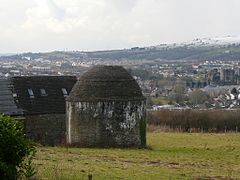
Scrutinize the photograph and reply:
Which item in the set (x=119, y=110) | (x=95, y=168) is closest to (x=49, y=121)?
(x=119, y=110)

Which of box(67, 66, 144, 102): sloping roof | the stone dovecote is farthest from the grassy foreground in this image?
box(67, 66, 144, 102): sloping roof

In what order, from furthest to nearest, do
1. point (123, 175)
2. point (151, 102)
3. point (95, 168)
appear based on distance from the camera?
point (151, 102) < point (95, 168) < point (123, 175)

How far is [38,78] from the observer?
143ft

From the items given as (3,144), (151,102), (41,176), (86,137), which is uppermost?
(3,144)

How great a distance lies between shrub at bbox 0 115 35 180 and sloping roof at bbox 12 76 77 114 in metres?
26.3

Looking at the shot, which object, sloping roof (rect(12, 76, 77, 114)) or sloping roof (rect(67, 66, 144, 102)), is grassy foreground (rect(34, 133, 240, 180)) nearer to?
sloping roof (rect(67, 66, 144, 102))

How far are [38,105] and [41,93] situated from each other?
1.80 m

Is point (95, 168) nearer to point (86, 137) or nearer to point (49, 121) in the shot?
point (86, 137)

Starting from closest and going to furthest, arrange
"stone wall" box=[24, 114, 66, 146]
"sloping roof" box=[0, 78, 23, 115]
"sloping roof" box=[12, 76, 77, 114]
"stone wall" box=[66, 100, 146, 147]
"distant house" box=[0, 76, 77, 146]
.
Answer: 1. "stone wall" box=[66, 100, 146, 147]
2. "sloping roof" box=[0, 78, 23, 115]
3. "distant house" box=[0, 76, 77, 146]
4. "stone wall" box=[24, 114, 66, 146]
5. "sloping roof" box=[12, 76, 77, 114]

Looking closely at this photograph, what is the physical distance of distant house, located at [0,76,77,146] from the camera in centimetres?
3862

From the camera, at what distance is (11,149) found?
1280cm

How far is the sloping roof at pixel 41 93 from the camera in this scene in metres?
40.4

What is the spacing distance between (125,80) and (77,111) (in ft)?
13.4

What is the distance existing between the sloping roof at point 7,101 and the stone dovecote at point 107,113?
4017 millimetres
